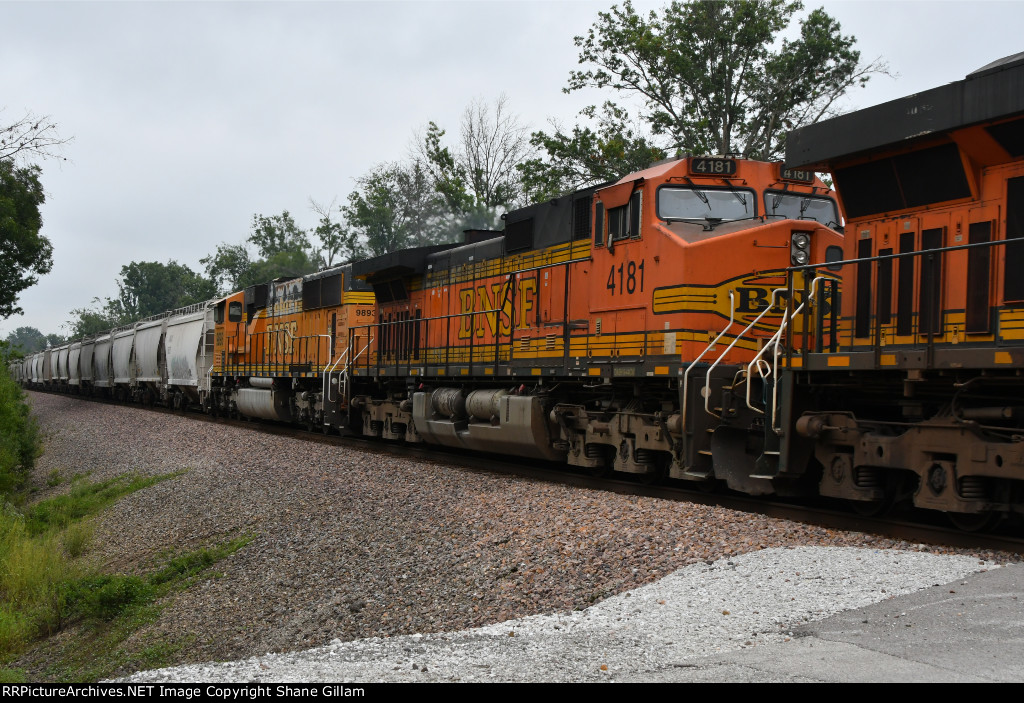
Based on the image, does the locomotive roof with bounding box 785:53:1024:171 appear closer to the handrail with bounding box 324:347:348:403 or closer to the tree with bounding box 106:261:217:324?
the handrail with bounding box 324:347:348:403

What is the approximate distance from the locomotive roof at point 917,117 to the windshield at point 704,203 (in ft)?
5.66

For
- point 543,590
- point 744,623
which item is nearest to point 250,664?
point 543,590

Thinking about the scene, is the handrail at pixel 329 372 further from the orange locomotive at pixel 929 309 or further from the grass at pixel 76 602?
the orange locomotive at pixel 929 309

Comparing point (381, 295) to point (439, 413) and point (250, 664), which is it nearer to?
point (439, 413)

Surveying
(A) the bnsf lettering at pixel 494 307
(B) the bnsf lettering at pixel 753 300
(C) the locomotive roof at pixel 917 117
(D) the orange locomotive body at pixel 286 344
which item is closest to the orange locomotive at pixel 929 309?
(C) the locomotive roof at pixel 917 117

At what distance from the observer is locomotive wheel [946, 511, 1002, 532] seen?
266 inches

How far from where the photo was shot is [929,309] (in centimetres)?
663

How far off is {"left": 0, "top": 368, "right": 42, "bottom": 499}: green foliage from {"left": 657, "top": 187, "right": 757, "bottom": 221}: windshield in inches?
531

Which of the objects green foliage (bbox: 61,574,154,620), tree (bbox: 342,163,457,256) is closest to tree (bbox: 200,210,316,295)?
tree (bbox: 342,163,457,256)

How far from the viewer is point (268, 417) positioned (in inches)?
872

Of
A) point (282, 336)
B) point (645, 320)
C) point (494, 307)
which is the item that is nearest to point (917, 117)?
point (645, 320)

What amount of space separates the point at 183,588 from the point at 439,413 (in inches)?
250

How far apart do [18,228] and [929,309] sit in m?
27.9

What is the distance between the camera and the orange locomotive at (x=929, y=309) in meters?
6.45
